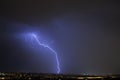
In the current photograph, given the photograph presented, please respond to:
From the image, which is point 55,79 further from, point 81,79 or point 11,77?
point 11,77

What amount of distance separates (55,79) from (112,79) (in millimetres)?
4751

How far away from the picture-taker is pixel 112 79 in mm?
19453

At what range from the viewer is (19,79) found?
2034cm

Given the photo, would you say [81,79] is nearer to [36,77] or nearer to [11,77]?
[36,77]

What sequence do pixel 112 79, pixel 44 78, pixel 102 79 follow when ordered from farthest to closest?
pixel 44 78 → pixel 112 79 → pixel 102 79

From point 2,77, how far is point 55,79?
4453 millimetres

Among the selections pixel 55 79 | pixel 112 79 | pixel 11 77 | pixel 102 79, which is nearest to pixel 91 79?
pixel 102 79

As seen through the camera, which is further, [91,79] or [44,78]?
[44,78]

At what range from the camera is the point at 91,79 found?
18266mm

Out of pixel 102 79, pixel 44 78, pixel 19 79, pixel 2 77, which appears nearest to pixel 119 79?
pixel 102 79

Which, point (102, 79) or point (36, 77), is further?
point (36, 77)

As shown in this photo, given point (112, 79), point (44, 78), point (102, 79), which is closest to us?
point (102, 79)

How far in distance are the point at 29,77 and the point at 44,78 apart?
1.43 meters

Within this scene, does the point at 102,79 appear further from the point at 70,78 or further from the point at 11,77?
the point at 11,77
